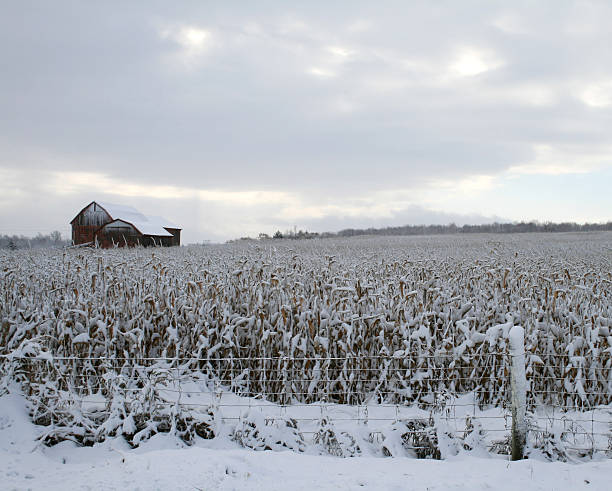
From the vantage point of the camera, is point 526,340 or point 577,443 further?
point 526,340

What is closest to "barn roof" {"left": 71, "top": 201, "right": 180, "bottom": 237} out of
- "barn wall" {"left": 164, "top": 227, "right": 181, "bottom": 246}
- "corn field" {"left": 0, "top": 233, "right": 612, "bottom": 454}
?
"barn wall" {"left": 164, "top": 227, "right": 181, "bottom": 246}

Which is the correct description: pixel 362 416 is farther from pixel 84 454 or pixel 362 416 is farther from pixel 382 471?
pixel 84 454

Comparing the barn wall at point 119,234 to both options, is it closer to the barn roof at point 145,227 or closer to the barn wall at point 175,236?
the barn roof at point 145,227

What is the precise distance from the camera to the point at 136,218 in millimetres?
44844

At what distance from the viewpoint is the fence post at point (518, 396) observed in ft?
15.9

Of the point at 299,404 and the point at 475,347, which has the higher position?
the point at 475,347

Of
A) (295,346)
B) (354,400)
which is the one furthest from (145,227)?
(354,400)

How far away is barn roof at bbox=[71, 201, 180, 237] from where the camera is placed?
42200mm

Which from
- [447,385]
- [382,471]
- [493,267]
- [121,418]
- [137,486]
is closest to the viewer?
[137,486]

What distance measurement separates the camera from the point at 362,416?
584 centimetres

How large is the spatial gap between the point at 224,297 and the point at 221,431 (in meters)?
3.42

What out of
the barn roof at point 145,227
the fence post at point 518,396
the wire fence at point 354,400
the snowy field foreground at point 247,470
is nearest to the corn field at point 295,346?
the wire fence at point 354,400

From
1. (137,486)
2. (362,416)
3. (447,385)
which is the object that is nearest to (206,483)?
(137,486)

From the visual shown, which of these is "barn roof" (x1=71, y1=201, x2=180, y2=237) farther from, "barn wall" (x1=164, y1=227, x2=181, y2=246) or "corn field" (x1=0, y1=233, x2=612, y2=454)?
"corn field" (x1=0, y1=233, x2=612, y2=454)
